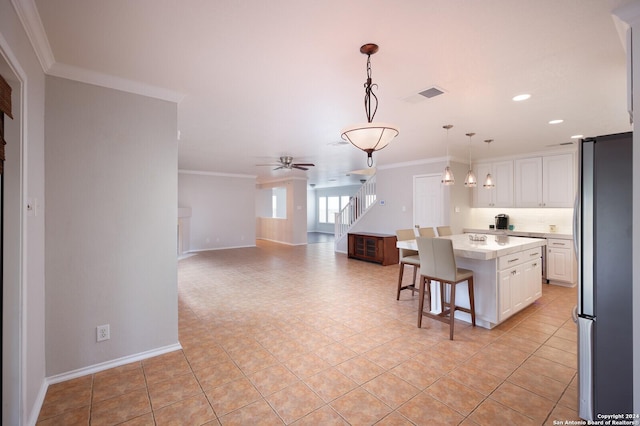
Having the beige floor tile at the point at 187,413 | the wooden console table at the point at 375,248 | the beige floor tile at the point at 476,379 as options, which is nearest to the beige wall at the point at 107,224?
the beige floor tile at the point at 187,413

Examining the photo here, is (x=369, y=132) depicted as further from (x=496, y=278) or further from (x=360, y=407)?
(x=496, y=278)

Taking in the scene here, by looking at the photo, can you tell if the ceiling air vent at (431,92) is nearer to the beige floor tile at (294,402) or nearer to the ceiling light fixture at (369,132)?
the ceiling light fixture at (369,132)

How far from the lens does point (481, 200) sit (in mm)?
6488

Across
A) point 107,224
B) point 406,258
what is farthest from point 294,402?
point 406,258

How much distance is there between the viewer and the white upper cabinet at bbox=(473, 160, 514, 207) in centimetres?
602

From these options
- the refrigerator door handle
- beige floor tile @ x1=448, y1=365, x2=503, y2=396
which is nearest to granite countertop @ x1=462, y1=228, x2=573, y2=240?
beige floor tile @ x1=448, y1=365, x2=503, y2=396

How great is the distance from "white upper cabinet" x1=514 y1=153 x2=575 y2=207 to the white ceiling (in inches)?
59.8

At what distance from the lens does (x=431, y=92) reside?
9.37 feet

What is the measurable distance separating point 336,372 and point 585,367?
1.64 m

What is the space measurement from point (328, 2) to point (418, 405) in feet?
8.41

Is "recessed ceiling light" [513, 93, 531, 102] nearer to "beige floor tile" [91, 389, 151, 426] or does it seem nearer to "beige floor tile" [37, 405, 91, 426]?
"beige floor tile" [91, 389, 151, 426]

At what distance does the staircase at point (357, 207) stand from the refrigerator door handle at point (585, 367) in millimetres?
6271

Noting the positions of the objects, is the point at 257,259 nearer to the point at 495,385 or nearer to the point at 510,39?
the point at 495,385

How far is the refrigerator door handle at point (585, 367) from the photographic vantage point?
69.9 inches
